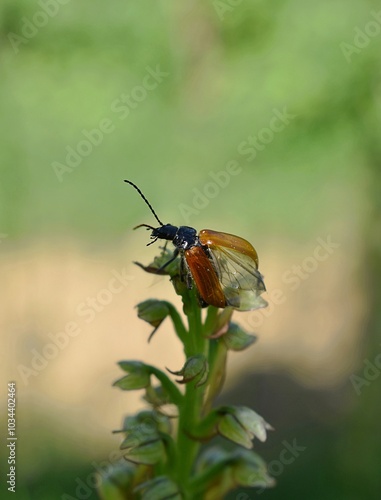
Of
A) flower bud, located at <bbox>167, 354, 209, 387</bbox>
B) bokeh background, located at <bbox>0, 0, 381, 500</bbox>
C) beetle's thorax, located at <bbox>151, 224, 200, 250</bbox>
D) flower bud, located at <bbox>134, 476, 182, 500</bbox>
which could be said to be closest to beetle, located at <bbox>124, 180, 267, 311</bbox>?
beetle's thorax, located at <bbox>151, 224, 200, 250</bbox>

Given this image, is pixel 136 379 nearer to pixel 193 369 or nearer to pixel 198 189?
pixel 193 369

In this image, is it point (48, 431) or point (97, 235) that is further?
point (97, 235)

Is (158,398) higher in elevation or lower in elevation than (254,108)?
lower

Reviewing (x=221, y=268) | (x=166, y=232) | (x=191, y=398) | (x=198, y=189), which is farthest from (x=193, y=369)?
(x=198, y=189)

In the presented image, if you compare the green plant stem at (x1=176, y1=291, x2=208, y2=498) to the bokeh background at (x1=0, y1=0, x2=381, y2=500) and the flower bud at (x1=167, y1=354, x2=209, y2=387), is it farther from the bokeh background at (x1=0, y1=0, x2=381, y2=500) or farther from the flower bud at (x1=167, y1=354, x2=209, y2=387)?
the bokeh background at (x1=0, y1=0, x2=381, y2=500)

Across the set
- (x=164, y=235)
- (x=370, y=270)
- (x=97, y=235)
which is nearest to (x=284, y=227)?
(x=370, y=270)

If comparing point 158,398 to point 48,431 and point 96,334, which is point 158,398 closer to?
point 48,431

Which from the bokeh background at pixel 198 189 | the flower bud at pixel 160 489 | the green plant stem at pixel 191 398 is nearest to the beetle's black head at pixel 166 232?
the green plant stem at pixel 191 398

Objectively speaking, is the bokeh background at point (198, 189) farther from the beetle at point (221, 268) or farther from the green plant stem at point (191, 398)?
the beetle at point (221, 268)
